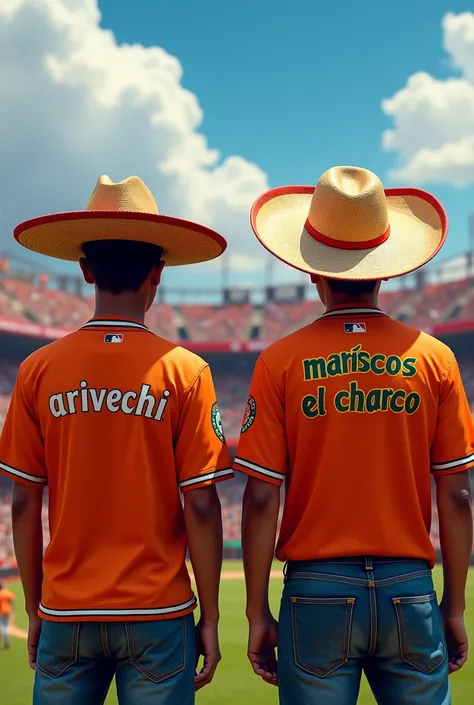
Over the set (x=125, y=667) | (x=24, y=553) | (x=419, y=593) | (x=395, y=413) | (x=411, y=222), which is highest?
(x=411, y=222)

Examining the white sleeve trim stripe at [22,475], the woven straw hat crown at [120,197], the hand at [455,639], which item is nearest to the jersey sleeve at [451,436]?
the hand at [455,639]

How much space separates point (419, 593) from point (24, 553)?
1581 mm

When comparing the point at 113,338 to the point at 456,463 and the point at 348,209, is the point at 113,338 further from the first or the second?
the point at 456,463

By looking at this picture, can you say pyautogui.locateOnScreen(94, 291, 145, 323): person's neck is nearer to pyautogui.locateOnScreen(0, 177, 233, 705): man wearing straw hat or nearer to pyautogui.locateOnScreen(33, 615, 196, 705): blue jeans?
pyautogui.locateOnScreen(0, 177, 233, 705): man wearing straw hat

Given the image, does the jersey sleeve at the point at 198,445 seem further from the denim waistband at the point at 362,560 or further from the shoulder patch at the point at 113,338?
the denim waistband at the point at 362,560

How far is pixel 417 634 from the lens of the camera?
263cm

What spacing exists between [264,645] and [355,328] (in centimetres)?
129

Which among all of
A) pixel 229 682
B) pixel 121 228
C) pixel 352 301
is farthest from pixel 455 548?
pixel 229 682

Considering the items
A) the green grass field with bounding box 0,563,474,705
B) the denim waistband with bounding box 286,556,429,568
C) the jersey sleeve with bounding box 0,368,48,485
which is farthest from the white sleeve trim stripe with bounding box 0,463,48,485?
the green grass field with bounding box 0,563,474,705

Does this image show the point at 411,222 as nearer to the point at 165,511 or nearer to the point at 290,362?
the point at 290,362

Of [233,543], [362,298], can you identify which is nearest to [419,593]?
[362,298]

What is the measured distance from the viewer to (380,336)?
2885mm

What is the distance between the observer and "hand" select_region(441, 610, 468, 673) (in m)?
2.90

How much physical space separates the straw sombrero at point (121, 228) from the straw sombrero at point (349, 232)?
28 centimetres
